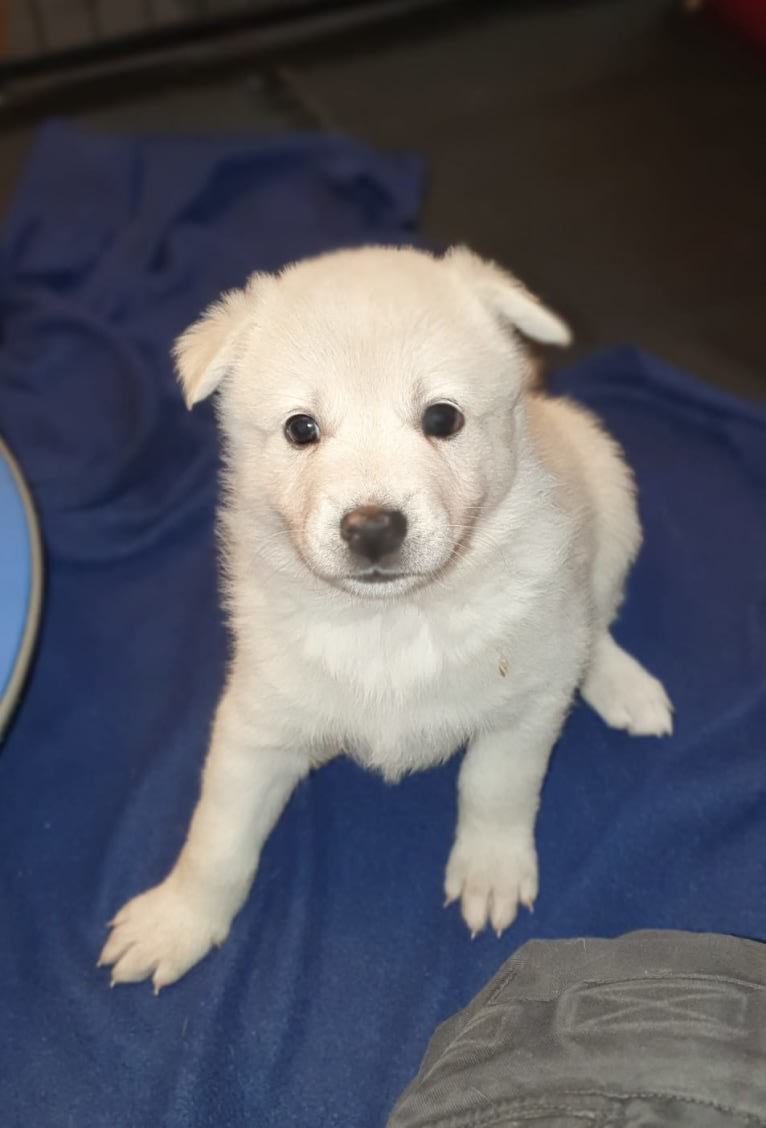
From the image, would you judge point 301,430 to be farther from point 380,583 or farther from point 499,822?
point 499,822

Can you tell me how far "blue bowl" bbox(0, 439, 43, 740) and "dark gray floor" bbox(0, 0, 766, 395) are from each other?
186cm

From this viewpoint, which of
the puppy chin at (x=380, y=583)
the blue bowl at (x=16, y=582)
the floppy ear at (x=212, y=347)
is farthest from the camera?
the blue bowl at (x=16, y=582)

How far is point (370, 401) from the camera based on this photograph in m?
1.57

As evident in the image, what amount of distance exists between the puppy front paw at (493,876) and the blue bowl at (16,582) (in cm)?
100

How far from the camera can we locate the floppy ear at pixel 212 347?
1.72m

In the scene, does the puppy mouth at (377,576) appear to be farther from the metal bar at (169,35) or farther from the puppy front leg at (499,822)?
the metal bar at (169,35)

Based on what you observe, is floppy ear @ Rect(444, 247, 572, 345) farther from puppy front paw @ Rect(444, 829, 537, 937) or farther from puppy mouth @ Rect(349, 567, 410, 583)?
puppy front paw @ Rect(444, 829, 537, 937)

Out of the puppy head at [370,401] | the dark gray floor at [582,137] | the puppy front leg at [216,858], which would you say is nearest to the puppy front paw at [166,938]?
the puppy front leg at [216,858]

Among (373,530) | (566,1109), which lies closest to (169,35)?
(373,530)

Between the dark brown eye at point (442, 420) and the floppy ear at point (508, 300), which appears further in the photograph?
the floppy ear at point (508, 300)

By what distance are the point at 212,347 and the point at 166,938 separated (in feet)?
3.78

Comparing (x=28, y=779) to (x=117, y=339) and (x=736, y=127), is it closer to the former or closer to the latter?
(x=117, y=339)

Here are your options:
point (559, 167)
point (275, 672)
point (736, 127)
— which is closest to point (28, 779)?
point (275, 672)

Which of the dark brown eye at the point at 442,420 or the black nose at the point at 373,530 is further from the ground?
the dark brown eye at the point at 442,420
